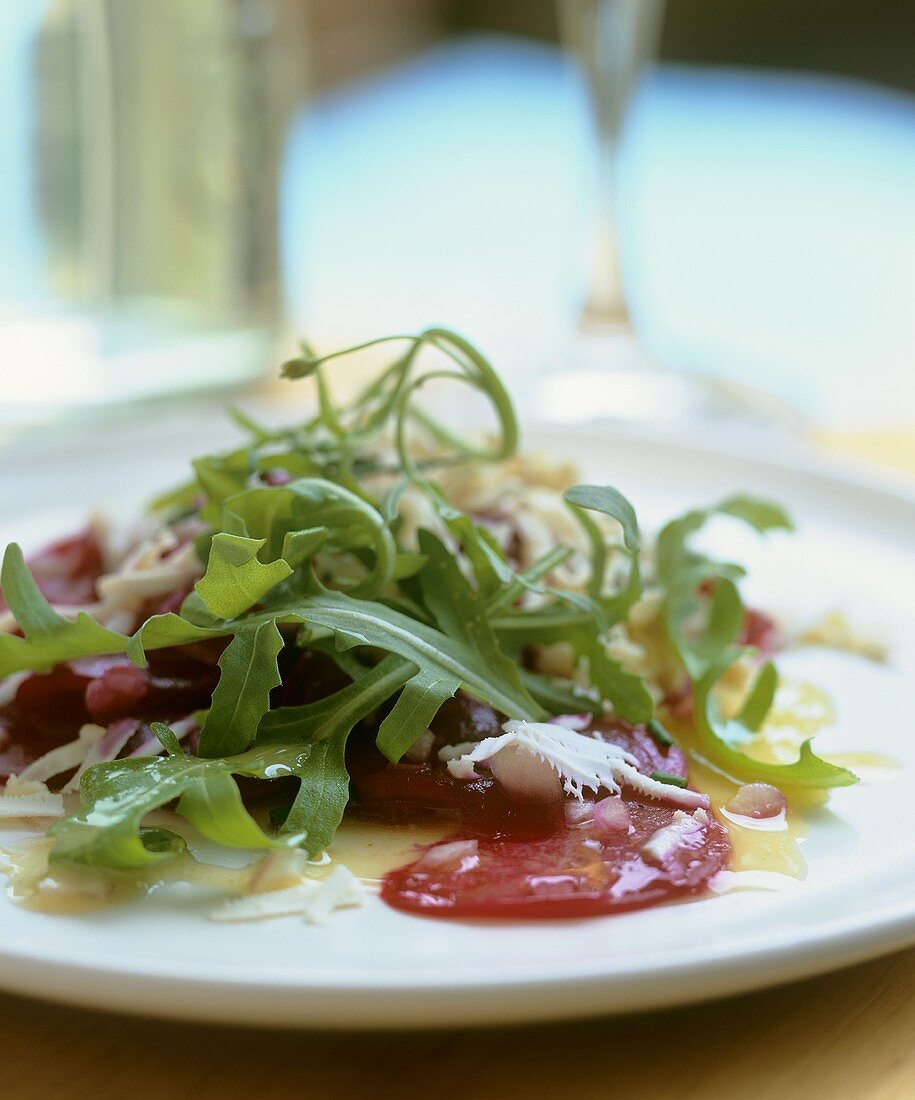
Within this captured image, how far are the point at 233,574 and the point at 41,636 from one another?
238 mm

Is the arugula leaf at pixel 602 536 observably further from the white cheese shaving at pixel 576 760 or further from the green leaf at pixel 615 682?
the white cheese shaving at pixel 576 760

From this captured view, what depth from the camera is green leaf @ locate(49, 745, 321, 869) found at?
1.20 metres

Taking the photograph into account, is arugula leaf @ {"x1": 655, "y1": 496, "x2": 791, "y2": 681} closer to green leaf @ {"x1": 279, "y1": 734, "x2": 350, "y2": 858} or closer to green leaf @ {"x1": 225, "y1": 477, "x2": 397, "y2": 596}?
green leaf @ {"x1": 225, "y1": 477, "x2": 397, "y2": 596}

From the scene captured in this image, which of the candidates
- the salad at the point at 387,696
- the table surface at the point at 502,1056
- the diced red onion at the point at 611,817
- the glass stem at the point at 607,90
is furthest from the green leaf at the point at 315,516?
the glass stem at the point at 607,90

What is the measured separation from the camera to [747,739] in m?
1.65

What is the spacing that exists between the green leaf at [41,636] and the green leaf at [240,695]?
136 millimetres

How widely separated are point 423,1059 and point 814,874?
40 centimetres

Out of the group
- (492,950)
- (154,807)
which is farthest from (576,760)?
(154,807)

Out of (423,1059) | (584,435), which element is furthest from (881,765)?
(584,435)

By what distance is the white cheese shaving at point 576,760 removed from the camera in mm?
1351

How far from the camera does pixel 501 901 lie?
120 centimetres

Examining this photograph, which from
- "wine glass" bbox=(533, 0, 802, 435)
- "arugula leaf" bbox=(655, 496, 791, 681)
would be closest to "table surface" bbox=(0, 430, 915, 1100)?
"arugula leaf" bbox=(655, 496, 791, 681)

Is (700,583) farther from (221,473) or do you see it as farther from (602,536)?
(221,473)

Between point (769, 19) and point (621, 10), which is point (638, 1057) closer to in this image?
point (621, 10)
